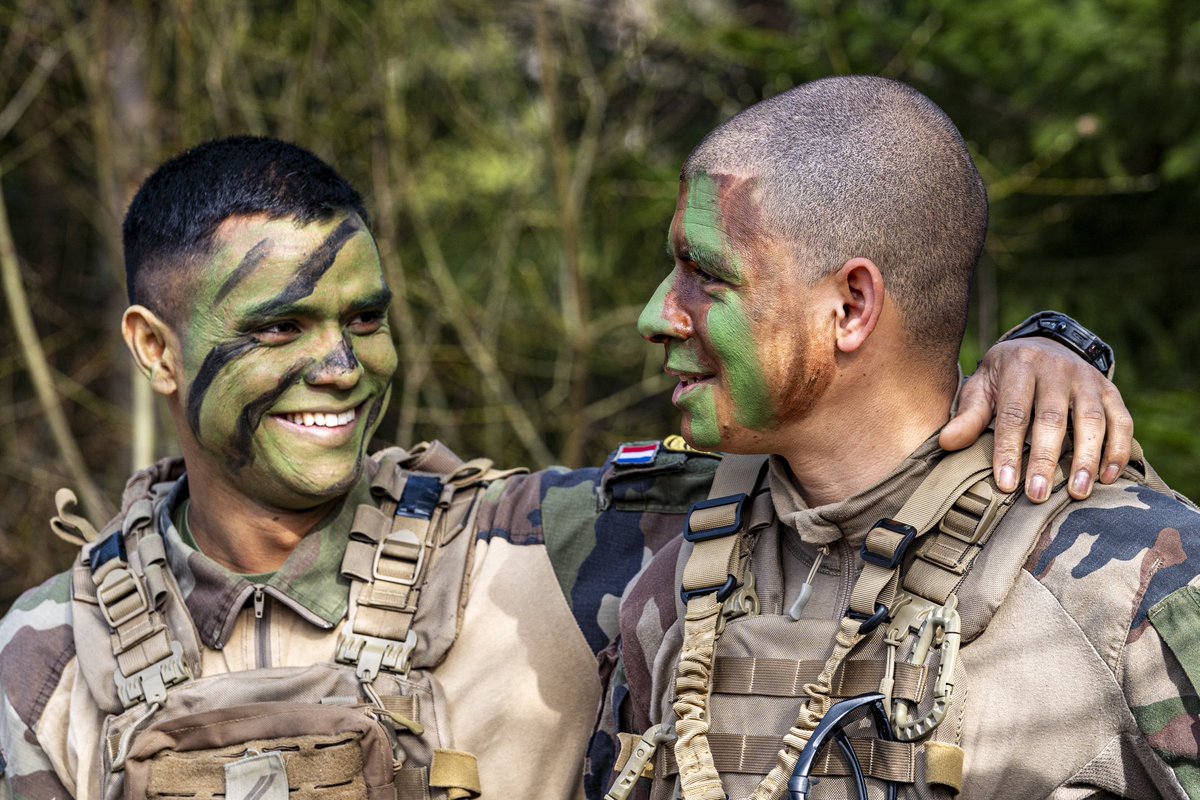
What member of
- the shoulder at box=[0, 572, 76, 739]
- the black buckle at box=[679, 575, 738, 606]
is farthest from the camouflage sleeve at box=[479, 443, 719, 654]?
the shoulder at box=[0, 572, 76, 739]

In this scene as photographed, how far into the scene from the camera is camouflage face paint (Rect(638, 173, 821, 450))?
2.65m

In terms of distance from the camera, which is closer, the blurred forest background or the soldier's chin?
the soldier's chin

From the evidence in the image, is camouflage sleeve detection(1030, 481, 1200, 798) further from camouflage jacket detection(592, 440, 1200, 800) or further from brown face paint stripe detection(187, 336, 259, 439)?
brown face paint stripe detection(187, 336, 259, 439)

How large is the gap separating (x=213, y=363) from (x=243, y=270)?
245 mm

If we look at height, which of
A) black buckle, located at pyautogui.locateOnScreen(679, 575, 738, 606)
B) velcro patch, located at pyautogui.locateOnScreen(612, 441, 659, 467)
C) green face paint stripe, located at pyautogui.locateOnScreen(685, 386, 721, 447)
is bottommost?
black buckle, located at pyautogui.locateOnScreen(679, 575, 738, 606)

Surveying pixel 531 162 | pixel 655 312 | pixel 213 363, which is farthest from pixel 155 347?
pixel 531 162

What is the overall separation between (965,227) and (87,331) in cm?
882

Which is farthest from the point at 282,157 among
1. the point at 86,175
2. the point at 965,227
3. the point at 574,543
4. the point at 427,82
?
the point at 86,175

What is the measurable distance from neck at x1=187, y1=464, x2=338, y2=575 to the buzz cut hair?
1.48 m

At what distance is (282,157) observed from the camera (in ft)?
11.6

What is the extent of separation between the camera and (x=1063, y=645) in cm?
238

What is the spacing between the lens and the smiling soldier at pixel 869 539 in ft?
7.79

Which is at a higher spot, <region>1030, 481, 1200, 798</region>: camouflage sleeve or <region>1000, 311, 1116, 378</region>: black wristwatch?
<region>1000, 311, 1116, 378</region>: black wristwatch

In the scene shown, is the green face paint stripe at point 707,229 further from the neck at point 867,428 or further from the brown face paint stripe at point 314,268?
the brown face paint stripe at point 314,268
